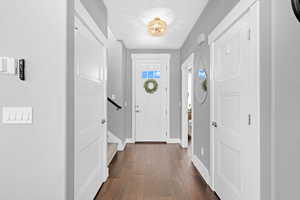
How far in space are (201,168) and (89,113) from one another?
202 cm

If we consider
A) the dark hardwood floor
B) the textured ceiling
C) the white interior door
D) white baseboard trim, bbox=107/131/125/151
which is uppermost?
the textured ceiling

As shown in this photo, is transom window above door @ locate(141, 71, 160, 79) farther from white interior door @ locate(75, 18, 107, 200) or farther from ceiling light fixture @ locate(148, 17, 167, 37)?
white interior door @ locate(75, 18, 107, 200)

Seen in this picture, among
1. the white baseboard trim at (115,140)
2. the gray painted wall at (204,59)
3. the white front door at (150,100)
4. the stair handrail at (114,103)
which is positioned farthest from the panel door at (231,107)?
the white front door at (150,100)

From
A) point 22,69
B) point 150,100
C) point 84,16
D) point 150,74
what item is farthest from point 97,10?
point 150,100

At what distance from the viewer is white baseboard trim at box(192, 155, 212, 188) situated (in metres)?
2.95

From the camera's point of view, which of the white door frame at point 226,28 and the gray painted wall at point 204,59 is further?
the gray painted wall at point 204,59

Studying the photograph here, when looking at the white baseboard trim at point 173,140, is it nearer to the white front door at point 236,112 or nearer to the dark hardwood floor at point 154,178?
the dark hardwood floor at point 154,178

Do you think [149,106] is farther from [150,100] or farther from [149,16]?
[149,16]

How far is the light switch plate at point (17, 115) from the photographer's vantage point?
4.84 feet

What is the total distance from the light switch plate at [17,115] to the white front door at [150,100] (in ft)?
14.1

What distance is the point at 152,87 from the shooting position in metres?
5.82

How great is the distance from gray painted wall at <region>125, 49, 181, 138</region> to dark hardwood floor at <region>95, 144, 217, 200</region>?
1.09m

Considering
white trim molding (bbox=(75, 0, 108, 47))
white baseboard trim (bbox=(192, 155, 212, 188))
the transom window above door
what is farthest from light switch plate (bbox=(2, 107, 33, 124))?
the transom window above door
